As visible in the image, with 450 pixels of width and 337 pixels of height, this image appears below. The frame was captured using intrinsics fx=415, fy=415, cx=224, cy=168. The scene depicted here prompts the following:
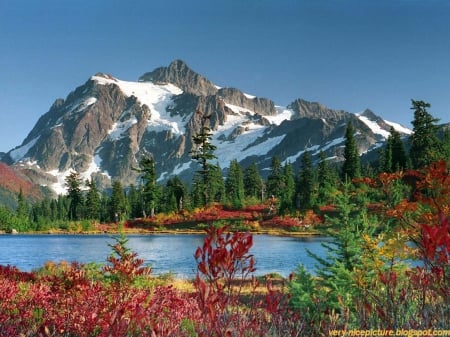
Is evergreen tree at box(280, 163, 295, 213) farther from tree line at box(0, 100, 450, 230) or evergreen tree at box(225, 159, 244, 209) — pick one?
evergreen tree at box(225, 159, 244, 209)

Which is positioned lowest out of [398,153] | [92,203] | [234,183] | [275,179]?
[92,203]

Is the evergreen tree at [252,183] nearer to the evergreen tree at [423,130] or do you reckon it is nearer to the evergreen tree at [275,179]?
the evergreen tree at [275,179]

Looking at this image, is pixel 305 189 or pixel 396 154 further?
pixel 396 154

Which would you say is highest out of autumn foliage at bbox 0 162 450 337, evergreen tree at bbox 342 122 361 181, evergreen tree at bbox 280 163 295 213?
evergreen tree at bbox 342 122 361 181

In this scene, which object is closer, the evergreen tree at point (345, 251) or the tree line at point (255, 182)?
the evergreen tree at point (345, 251)

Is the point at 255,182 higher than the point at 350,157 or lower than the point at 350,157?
lower

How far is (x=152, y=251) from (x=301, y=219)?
3224cm

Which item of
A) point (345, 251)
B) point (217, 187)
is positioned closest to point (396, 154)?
point (217, 187)

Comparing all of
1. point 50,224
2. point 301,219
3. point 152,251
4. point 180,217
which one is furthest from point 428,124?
point 50,224

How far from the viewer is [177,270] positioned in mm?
24312

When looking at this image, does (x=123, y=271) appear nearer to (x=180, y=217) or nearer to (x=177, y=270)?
(x=177, y=270)

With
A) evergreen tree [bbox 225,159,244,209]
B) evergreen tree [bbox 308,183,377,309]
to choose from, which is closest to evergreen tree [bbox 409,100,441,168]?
evergreen tree [bbox 225,159,244,209]

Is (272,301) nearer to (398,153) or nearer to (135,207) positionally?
(398,153)

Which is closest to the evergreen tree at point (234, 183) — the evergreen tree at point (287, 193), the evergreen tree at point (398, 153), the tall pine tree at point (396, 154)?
the evergreen tree at point (287, 193)
